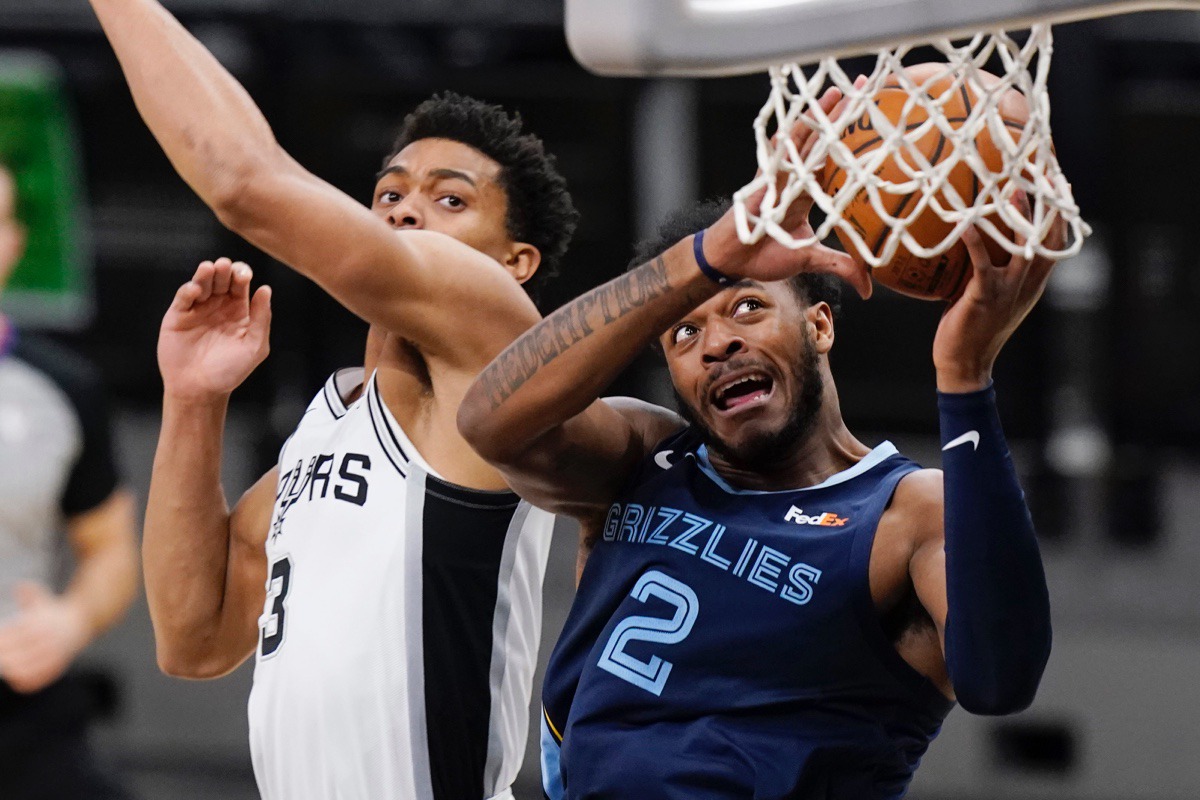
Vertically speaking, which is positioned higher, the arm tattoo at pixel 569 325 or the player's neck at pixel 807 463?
the arm tattoo at pixel 569 325

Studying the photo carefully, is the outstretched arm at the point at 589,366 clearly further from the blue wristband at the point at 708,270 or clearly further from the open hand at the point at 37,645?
the open hand at the point at 37,645

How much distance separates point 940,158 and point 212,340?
1.42 metres

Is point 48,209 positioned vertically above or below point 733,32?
below

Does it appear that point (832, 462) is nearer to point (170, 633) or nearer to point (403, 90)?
point (170, 633)

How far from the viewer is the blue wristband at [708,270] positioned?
7.80 feet

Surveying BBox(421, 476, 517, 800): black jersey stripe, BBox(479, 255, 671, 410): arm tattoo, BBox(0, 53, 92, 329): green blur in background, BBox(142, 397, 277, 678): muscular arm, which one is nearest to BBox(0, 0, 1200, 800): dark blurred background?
BBox(0, 53, 92, 329): green blur in background

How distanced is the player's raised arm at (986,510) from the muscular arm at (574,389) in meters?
0.36

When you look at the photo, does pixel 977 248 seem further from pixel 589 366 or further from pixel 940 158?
pixel 589 366

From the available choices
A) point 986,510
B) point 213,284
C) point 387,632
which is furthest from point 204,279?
point 986,510

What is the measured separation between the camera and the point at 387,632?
2.83 meters

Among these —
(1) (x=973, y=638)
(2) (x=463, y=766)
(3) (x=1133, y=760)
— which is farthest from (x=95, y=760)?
(3) (x=1133, y=760)

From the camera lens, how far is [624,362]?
2.54 m

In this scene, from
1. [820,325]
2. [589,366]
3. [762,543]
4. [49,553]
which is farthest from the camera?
[49,553]

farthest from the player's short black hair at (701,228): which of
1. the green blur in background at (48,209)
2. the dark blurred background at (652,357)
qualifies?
the green blur in background at (48,209)
